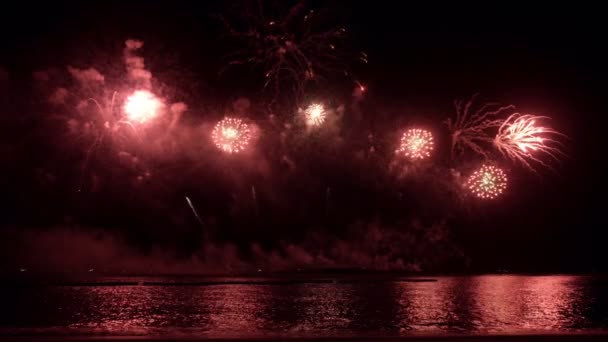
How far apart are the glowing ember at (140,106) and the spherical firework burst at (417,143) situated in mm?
9039

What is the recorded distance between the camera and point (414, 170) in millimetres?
20359

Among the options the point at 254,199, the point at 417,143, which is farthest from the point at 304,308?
the point at 417,143

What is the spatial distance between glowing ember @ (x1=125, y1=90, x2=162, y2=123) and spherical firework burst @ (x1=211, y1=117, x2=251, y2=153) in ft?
8.68

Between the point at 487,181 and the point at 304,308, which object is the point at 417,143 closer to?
the point at 487,181

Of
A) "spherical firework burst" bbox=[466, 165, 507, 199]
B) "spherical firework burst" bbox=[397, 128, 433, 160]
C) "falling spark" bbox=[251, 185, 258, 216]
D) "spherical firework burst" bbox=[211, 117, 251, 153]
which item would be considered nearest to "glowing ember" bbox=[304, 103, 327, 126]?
"spherical firework burst" bbox=[211, 117, 251, 153]

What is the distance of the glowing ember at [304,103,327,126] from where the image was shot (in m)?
19.5

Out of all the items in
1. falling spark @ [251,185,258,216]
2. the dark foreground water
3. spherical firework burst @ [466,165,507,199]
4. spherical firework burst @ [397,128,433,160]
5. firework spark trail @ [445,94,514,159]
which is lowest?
the dark foreground water

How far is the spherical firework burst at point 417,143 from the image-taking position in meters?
18.8

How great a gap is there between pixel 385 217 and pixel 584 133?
9.81m

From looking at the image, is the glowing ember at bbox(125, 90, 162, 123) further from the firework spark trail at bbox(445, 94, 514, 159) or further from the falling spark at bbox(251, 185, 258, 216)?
the firework spark trail at bbox(445, 94, 514, 159)

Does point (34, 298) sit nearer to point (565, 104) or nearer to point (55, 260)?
point (55, 260)

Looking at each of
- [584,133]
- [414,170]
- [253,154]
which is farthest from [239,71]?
[584,133]

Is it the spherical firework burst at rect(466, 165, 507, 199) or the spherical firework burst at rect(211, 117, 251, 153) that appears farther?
the spherical firework burst at rect(466, 165, 507, 199)

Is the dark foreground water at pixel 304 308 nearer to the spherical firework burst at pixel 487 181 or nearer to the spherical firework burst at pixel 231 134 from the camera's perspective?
the spherical firework burst at pixel 487 181
